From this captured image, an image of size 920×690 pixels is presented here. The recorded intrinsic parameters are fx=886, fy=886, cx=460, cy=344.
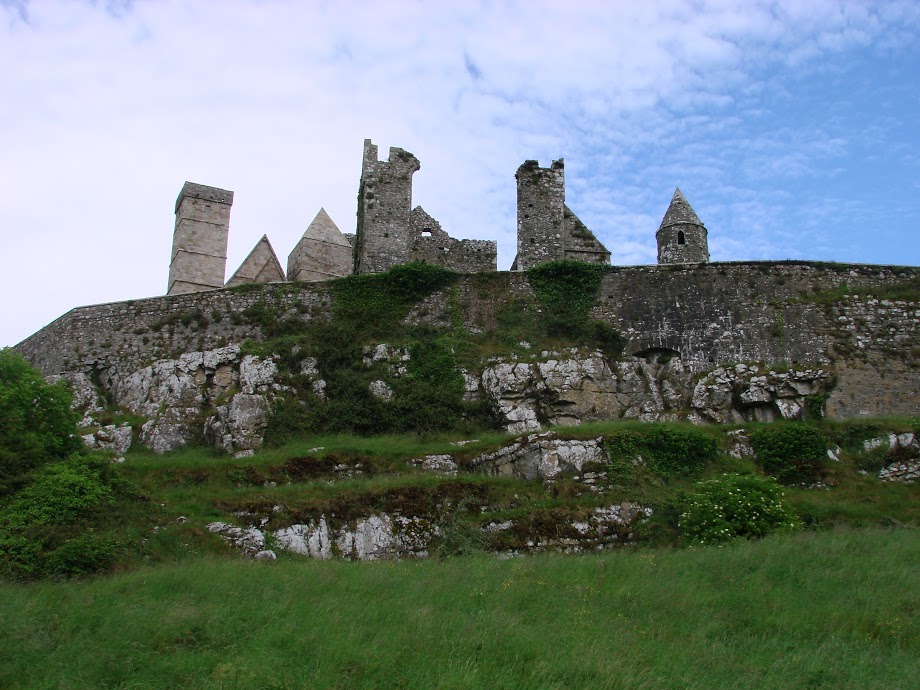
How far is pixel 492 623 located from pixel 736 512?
7772 mm

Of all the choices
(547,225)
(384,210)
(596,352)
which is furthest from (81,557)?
(547,225)

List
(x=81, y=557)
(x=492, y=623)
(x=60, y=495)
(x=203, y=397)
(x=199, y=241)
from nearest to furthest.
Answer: (x=492, y=623) < (x=81, y=557) < (x=60, y=495) < (x=203, y=397) < (x=199, y=241)

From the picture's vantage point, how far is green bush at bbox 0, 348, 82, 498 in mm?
17484

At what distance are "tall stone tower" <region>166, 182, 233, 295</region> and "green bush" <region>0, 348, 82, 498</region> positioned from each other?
11.3m

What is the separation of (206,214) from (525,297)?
40.7 ft

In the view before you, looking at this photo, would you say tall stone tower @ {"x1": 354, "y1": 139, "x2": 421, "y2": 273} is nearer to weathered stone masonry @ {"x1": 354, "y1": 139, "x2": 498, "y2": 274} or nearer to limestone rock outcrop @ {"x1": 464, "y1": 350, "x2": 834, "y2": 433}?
weathered stone masonry @ {"x1": 354, "y1": 139, "x2": 498, "y2": 274}

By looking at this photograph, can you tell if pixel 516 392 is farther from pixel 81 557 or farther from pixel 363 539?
pixel 81 557

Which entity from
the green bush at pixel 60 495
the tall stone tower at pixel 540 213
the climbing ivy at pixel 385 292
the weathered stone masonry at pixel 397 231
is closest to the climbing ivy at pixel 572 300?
the tall stone tower at pixel 540 213

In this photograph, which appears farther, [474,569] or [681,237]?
[681,237]

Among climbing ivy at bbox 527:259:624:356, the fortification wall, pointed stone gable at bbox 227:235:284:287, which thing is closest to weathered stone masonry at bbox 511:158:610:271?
climbing ivy at bbox 527:259:624:356

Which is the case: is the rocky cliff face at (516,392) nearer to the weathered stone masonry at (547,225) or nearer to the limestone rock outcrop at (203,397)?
the limestone rock outcrop at (203,397)

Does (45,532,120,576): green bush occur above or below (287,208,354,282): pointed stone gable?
below

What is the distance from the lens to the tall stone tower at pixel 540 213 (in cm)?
3097

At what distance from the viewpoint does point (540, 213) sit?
31.4 m
